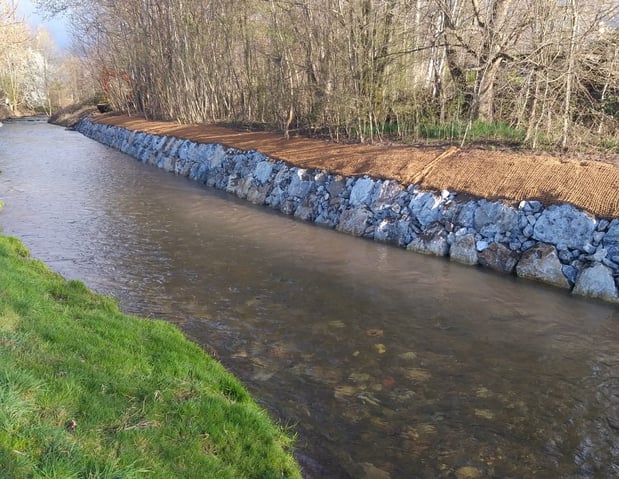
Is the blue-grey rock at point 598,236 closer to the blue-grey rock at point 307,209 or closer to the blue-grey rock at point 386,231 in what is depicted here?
the blue-grey rock at point 386,231

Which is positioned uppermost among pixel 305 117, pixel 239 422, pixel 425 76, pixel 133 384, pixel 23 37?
pixel 23 37

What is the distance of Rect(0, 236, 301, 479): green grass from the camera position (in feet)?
10.2

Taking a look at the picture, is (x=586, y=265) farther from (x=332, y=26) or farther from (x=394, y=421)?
(x=332, y=26)

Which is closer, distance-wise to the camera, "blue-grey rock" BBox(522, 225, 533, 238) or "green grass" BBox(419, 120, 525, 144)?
"blue-grey rock" BBox(522, 225, 533, 238)

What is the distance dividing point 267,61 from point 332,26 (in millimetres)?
4632

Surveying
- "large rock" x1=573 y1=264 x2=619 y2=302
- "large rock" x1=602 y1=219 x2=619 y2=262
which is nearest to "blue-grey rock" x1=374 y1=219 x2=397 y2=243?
"large rock" x1=573 y1=264 x2=619 y2=302

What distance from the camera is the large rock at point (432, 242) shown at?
10.7 m

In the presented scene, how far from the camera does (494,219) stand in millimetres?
10266

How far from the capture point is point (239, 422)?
4242mm

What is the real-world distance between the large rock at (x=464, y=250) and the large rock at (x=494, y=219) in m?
0.28

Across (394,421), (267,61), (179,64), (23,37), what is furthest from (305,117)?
(394,421)

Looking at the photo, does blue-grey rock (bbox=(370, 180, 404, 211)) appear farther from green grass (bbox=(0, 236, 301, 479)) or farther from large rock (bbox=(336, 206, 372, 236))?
green grass (bbox=(0, 236, 301, 479))

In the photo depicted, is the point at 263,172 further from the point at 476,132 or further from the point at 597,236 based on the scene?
the point at 597,236

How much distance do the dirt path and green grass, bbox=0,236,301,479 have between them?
7426mm
